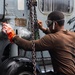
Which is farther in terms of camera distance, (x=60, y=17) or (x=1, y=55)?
(x=1, y=55)

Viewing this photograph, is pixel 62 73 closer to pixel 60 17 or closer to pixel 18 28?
pixel 60 17

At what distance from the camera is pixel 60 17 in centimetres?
420

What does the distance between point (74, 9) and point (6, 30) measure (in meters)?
2.86

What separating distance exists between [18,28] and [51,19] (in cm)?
165

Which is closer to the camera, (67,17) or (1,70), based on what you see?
(1,70)

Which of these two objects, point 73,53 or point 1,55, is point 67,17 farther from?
point 73,53

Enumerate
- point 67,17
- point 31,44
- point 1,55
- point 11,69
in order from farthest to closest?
point 67,17
point 1,55
point 11,69
point 31,44

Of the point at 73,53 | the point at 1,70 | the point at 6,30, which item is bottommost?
the point at 1,70

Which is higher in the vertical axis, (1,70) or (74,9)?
(74,9)

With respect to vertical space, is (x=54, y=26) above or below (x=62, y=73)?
above

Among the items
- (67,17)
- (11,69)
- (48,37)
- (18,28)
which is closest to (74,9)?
(67,17)

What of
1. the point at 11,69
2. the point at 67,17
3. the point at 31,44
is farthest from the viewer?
the point at 67,17

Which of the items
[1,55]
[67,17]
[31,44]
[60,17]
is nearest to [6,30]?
[31,44]

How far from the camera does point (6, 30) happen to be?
406 cm
